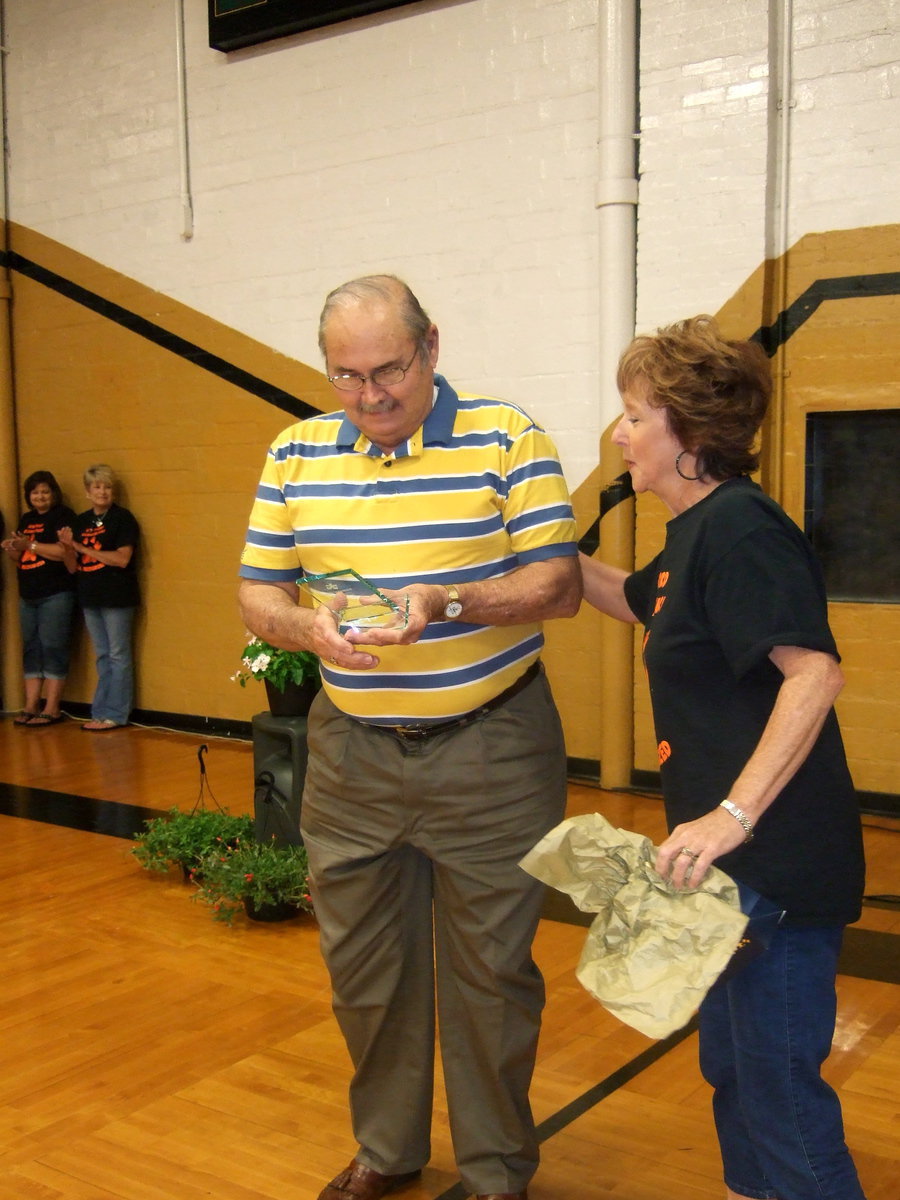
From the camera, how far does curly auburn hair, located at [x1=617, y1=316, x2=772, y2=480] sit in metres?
1.62

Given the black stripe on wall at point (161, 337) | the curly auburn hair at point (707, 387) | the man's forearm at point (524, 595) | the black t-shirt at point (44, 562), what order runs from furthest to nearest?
the black t-shirt at point (44, 562) < the black stripe on wall at point (161, 337) < the man's forearm at point (524, 595) < the curly auburn hair at point (707, 387)

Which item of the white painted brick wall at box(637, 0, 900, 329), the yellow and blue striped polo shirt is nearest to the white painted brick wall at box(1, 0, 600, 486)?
the white painted brick wall at box(637, 0, 900, 329)

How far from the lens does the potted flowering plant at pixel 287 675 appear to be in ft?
13.4

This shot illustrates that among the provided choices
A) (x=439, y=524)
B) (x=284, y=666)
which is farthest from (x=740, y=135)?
(x=439, y=524)

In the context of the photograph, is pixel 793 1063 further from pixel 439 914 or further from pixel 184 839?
pixel 184 839

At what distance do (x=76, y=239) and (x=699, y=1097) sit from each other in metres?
6.02

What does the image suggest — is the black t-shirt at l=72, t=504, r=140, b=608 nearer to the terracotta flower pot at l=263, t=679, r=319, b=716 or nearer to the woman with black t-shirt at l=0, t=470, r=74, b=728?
the woman with black t-shirt at l=0, t=470, r=74, b=728

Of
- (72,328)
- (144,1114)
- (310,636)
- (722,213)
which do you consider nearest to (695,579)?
(310,636)

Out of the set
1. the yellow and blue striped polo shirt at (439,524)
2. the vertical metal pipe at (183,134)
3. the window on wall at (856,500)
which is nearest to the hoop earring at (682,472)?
the yellow and blue striped polo shirt at (439,524)

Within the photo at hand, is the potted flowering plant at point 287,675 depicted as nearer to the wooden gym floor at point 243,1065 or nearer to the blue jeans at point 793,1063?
the wooden gym floor at point 243,1065

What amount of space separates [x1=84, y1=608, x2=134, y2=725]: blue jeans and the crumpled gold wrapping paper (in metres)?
5.63

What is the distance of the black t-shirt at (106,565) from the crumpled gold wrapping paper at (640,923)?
18.2 ft

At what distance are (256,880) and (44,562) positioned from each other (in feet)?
12.9

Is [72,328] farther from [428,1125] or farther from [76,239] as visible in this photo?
[428,1125]
